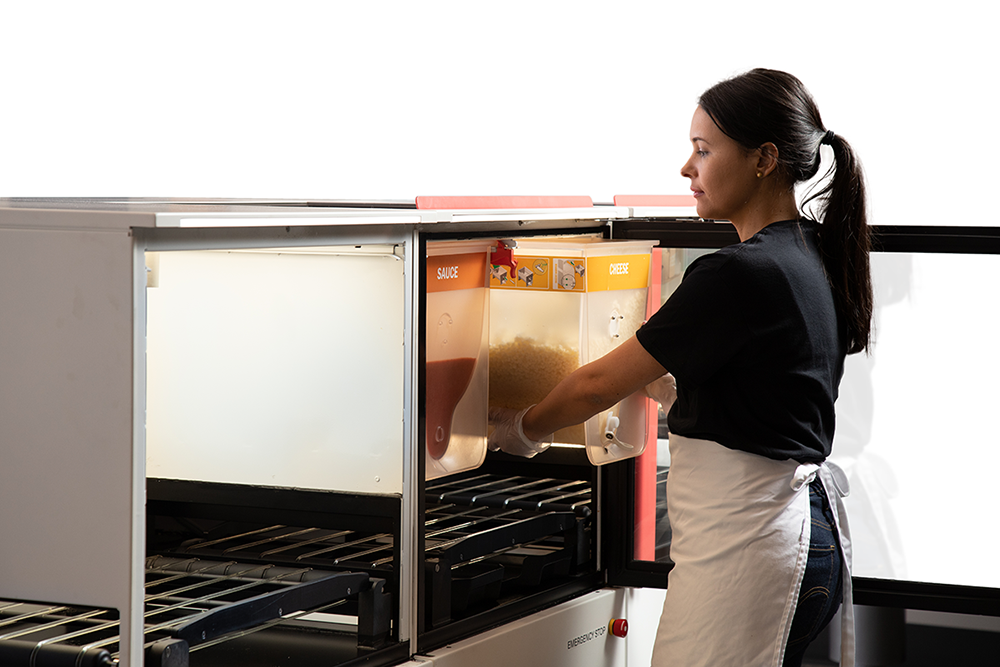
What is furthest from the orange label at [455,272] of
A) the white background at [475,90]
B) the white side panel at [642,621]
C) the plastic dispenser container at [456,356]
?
the white background at [475,90]

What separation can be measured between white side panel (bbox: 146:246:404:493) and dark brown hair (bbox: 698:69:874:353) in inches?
21.1

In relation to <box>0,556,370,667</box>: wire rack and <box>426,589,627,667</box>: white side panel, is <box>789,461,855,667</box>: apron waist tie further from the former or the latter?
<box>0,556,370,667</box>: wire rack

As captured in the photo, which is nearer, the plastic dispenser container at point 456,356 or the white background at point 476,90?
the plastic dispenser container at point 456,356

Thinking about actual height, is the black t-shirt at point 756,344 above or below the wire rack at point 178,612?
above

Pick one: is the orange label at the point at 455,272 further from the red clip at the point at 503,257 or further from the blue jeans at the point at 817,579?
the blue jeans at the point at 817,579

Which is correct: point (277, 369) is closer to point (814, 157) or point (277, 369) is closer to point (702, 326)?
point (702, 326)

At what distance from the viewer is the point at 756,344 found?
1.47 metres

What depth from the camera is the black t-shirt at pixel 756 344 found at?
4.81ft

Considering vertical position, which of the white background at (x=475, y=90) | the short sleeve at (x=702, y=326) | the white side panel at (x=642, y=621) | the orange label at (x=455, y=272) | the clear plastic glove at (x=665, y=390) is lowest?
the white side panel at (x=642, y=621)

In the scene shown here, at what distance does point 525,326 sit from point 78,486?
89 centimetres

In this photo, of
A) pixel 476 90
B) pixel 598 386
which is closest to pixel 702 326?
pixel 598 386

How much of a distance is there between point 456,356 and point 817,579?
63 cm

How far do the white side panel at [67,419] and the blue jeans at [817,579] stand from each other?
2.96ft

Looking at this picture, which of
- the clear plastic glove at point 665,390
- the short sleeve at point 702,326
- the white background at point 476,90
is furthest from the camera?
the white background at point 476,90
